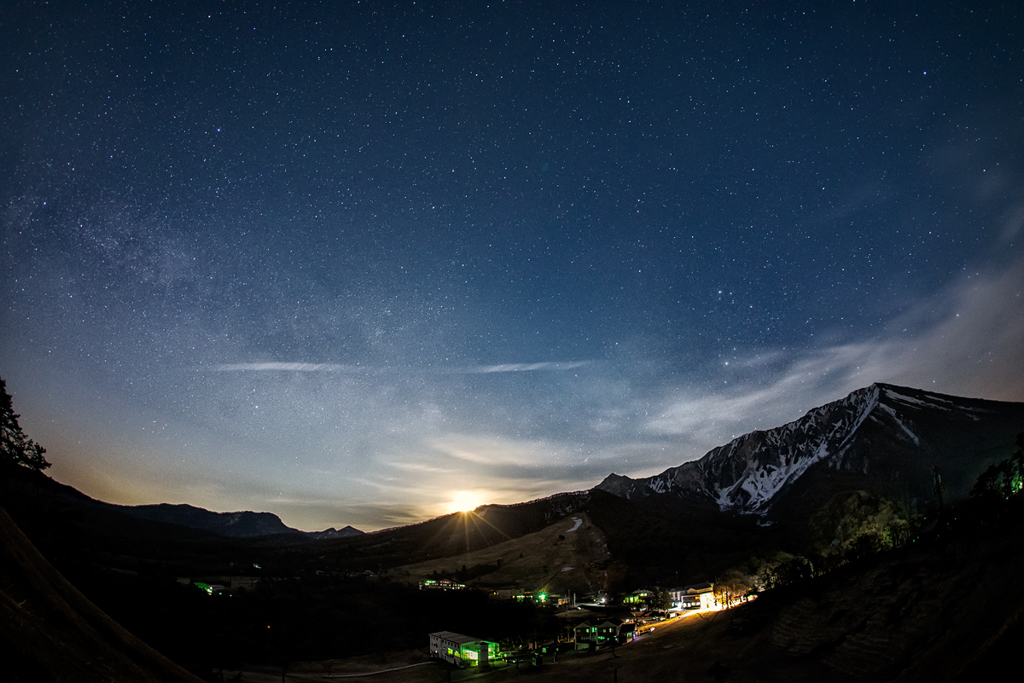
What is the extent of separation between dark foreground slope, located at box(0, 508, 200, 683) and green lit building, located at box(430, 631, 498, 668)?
2586 inches

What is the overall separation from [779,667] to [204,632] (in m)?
70.3

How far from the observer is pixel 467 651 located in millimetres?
68750

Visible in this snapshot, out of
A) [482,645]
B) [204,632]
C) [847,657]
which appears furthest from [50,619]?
[204,632]

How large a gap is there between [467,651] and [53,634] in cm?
7109

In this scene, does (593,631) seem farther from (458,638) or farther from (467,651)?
(458,638)

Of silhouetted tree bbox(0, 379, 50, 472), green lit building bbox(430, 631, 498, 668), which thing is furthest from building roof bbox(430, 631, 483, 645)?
silhouetted tree bbox(0, 379, 50, 472)

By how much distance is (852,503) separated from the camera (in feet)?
251

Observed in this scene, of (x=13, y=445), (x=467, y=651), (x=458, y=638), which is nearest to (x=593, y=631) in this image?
(x=467, y=651)

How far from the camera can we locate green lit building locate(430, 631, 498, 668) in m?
67.8

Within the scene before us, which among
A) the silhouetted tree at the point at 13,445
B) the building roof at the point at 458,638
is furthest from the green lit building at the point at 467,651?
the silhouetted tree at the point at 13,445

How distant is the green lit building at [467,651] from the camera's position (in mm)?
67750

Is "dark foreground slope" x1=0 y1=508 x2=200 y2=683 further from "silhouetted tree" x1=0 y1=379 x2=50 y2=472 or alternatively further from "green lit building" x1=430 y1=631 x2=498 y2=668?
"green lit building" x1=430 y1=631 x2=498 y2=668

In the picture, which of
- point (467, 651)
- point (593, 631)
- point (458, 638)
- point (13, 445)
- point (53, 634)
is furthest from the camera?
point (458, 638)

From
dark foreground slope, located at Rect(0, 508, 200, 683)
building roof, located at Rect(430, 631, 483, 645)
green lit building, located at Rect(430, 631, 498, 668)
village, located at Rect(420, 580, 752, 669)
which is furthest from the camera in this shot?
building roof, located at Rect(430, 631, 483, 645)
